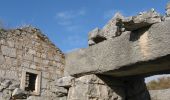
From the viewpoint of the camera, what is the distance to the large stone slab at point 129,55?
316 centimetres

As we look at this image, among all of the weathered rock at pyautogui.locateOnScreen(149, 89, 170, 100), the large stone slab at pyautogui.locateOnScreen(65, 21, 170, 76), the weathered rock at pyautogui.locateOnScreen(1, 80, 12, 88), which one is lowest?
the weathered rock at pyautogui.locateOnScreen(149, 89, 170, 100)

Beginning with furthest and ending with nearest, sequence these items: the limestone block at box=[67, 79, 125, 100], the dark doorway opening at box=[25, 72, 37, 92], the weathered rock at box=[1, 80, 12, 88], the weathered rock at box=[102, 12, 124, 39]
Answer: the dark doorway opening at box=[25, 72, 37, 92] → the weathered rock at box=[1, 80, 12, 88] → the limestone block at box=[67, 79, 125, 100] → the weathered rock at box=[102, 12, 124, 39]

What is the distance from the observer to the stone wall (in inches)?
420

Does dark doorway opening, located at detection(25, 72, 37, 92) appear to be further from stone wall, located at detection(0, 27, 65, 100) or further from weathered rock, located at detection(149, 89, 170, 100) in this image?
weathered rock, located at detection(149, 89, 170, 100)

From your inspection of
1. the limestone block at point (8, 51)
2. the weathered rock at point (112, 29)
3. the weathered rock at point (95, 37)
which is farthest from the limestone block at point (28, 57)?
the weathered rock at point (112, 29)

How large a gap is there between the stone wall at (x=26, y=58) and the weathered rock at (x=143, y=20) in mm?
7376

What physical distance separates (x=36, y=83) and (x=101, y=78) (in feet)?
27.2

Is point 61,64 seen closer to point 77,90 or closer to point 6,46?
point 6,46

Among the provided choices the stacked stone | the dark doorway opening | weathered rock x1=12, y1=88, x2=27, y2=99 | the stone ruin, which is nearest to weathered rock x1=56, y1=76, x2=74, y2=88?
the stone ruin

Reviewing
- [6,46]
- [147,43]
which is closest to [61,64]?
[6,46]

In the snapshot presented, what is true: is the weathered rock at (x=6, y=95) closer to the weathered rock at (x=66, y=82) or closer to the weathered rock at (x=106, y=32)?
the weathered rock at (x=66, y=82)

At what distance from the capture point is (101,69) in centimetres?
379

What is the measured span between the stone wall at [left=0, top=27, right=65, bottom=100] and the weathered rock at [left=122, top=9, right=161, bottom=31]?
24.2 feet

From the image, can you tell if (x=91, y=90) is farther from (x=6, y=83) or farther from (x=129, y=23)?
(x=6, y=83)
